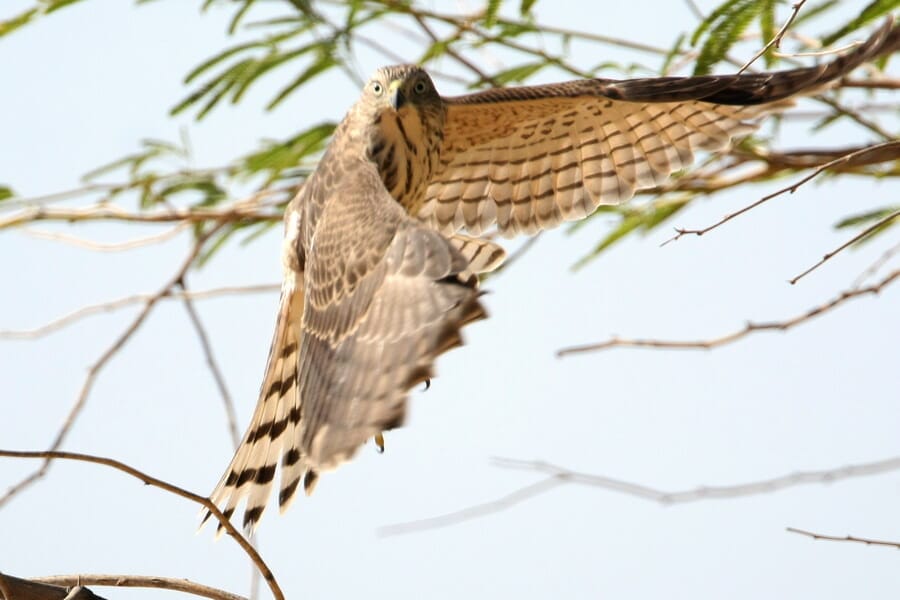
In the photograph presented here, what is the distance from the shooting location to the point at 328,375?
3020 mm

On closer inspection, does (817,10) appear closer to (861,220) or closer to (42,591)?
(861,220)

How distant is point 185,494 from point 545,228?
2.54 meters

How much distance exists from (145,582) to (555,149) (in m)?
2.72

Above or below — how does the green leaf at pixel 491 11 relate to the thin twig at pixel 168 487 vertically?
above

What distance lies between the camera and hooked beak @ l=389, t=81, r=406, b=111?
410 cm

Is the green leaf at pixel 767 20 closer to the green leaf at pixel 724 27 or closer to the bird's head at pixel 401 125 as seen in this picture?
the green leaf at pixel 724 27

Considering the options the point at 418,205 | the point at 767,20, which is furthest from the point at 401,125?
the point at 767,20

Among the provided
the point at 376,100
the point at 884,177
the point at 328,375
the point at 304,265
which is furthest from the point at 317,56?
the point at 884,177

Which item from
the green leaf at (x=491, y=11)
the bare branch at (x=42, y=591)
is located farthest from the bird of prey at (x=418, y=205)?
the bare branch at (x=42, y=591)

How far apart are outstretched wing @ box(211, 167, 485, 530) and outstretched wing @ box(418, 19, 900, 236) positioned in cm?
73

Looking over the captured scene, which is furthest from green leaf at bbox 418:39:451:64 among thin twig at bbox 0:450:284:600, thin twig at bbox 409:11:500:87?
thin twig at bbox 0:450:284:600

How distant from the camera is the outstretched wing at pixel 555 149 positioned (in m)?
4.27

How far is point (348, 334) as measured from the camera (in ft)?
10.2

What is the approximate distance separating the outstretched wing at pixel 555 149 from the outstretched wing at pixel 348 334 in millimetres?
727
